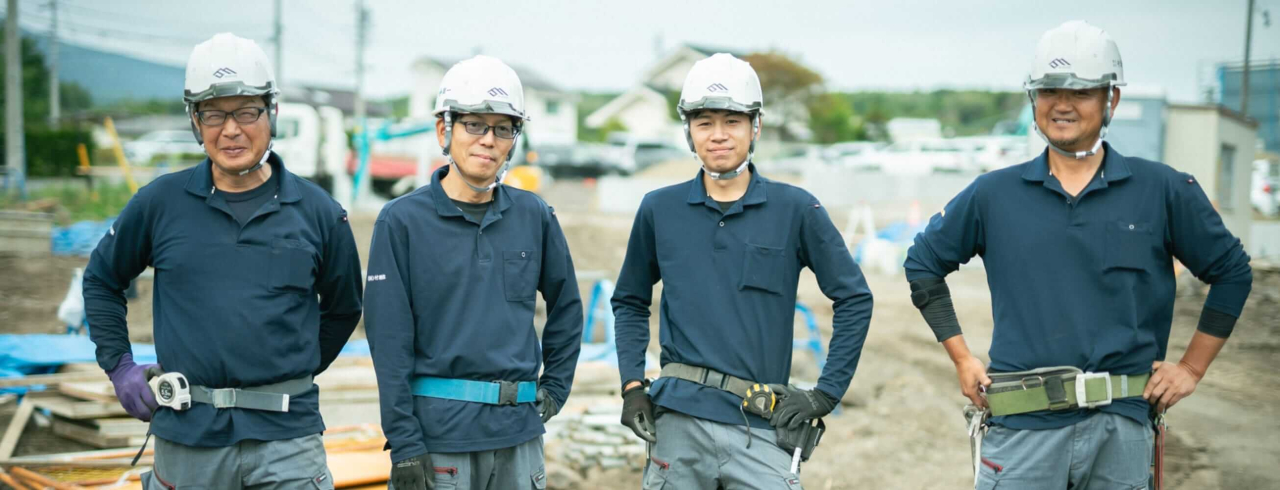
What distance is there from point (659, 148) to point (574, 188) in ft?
28.3

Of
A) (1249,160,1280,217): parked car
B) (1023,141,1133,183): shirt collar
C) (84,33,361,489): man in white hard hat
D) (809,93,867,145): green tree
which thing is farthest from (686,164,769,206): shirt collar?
(809,93,867,145): green tree

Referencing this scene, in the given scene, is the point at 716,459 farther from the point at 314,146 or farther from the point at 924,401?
the point at 314,146

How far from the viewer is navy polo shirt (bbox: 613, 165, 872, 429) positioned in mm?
3555

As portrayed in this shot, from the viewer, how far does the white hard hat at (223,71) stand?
3.40 m

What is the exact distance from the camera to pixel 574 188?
1288 inches

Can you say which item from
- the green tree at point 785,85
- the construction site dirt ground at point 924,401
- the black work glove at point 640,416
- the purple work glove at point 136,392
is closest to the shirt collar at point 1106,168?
the black work glove at point 640,416

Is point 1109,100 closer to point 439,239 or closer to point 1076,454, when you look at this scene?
point 1076,454

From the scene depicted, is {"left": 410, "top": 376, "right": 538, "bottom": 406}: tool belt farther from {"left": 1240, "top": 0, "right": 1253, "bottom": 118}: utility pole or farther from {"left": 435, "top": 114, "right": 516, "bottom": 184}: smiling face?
{"left": 1240, "top": 0, "right": 1253, "bottom": 118}: utility pole

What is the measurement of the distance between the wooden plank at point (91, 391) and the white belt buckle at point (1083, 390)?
214 inches

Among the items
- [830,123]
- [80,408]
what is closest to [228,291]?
[80,408]

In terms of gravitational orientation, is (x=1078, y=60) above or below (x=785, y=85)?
below

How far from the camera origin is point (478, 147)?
11.5 ft

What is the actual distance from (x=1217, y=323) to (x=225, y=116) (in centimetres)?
355

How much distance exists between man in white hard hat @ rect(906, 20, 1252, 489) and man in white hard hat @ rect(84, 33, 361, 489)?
2.41 m
